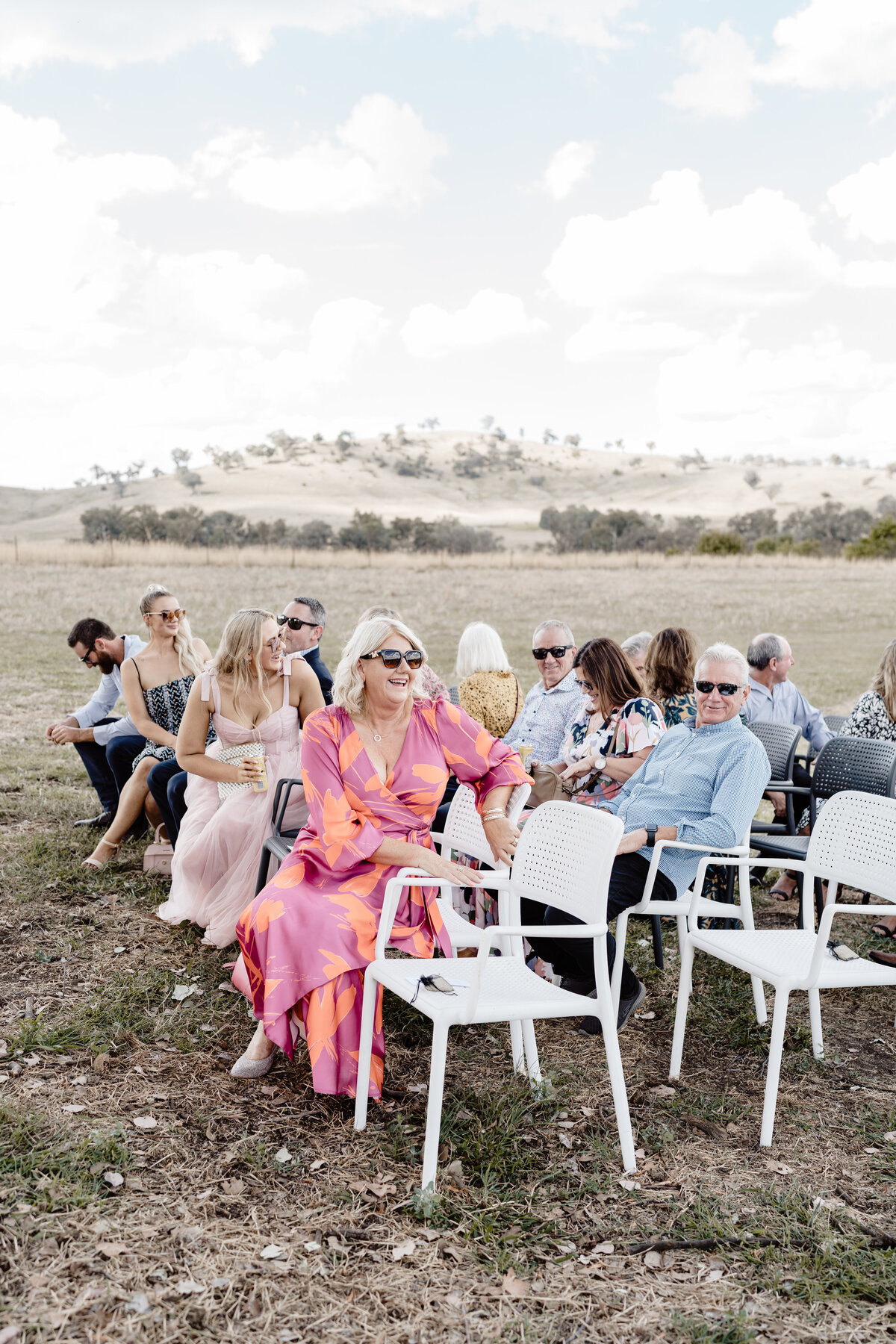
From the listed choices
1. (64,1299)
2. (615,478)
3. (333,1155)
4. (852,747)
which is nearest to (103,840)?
(333,1155)

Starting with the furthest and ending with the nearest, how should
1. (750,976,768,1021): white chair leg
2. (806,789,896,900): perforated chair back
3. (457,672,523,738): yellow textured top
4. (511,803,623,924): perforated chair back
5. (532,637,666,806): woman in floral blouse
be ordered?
(457,672,523,738): yellow textured top → (532,637,666,806): woman in floral blouse → (750,976,768,1021): white chair leg → (806,789,896,900): perforated chair back → (511,803,623,924): perforated chair back

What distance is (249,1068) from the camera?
3.82 metres

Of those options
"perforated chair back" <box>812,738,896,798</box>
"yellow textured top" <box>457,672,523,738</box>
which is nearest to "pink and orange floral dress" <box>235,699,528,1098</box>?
"yellow textured top" <box>457,672,523,738</box>

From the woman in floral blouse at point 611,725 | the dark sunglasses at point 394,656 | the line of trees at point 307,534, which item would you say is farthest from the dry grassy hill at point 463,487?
the dark sunglasses at point 394,656

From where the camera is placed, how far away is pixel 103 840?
20.6ft

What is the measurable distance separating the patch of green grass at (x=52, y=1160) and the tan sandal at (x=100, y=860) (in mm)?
2686

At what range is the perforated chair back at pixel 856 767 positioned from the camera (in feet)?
17.2

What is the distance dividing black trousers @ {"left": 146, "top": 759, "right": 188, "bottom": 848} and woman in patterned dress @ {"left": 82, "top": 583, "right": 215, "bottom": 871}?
136 mm

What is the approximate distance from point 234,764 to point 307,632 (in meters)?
1.42

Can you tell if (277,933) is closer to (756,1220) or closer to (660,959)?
(756,1220)

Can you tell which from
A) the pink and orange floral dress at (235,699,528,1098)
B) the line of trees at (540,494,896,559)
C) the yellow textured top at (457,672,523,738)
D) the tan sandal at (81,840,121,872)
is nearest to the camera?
the pink and orange floral dress at (235,699,528,1098)

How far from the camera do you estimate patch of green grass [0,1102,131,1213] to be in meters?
3.04

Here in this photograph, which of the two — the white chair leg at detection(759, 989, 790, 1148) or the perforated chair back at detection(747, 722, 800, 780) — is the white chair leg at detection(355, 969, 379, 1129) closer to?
the white chair leg at detection(759, 989, 790, 1148)

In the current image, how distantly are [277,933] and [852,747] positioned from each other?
3.28 metres
